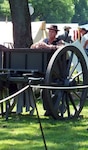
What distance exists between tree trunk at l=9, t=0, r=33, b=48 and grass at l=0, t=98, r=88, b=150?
395cm

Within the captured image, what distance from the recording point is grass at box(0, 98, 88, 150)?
6926mm

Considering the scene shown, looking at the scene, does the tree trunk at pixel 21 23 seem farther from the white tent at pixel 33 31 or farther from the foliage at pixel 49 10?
the foliage at pixel 49 10

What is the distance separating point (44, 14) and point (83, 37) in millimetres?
65867

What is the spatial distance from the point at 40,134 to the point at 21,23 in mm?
5918

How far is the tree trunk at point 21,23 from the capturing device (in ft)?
43.7

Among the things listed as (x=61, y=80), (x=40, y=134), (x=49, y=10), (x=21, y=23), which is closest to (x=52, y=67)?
(x=61, y=80)

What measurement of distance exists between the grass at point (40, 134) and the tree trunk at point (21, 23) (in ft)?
12.9

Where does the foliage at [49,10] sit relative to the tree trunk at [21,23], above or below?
below

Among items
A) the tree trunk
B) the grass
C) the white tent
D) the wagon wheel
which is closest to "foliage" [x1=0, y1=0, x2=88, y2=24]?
the white tent

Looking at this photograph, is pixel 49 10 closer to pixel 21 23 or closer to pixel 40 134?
pixel 21 23

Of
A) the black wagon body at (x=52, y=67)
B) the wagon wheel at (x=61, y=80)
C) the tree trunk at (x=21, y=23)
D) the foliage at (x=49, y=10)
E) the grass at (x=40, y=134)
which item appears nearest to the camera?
the grass at (x=40, y=134)

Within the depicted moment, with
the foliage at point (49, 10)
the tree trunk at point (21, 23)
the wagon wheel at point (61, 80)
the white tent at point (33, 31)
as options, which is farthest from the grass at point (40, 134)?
the foliage at point (49, 10)

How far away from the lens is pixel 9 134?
784cm

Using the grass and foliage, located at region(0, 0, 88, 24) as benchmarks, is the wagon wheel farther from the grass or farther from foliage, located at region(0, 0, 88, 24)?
foliage, located at region(0, 0, 88, 24)
